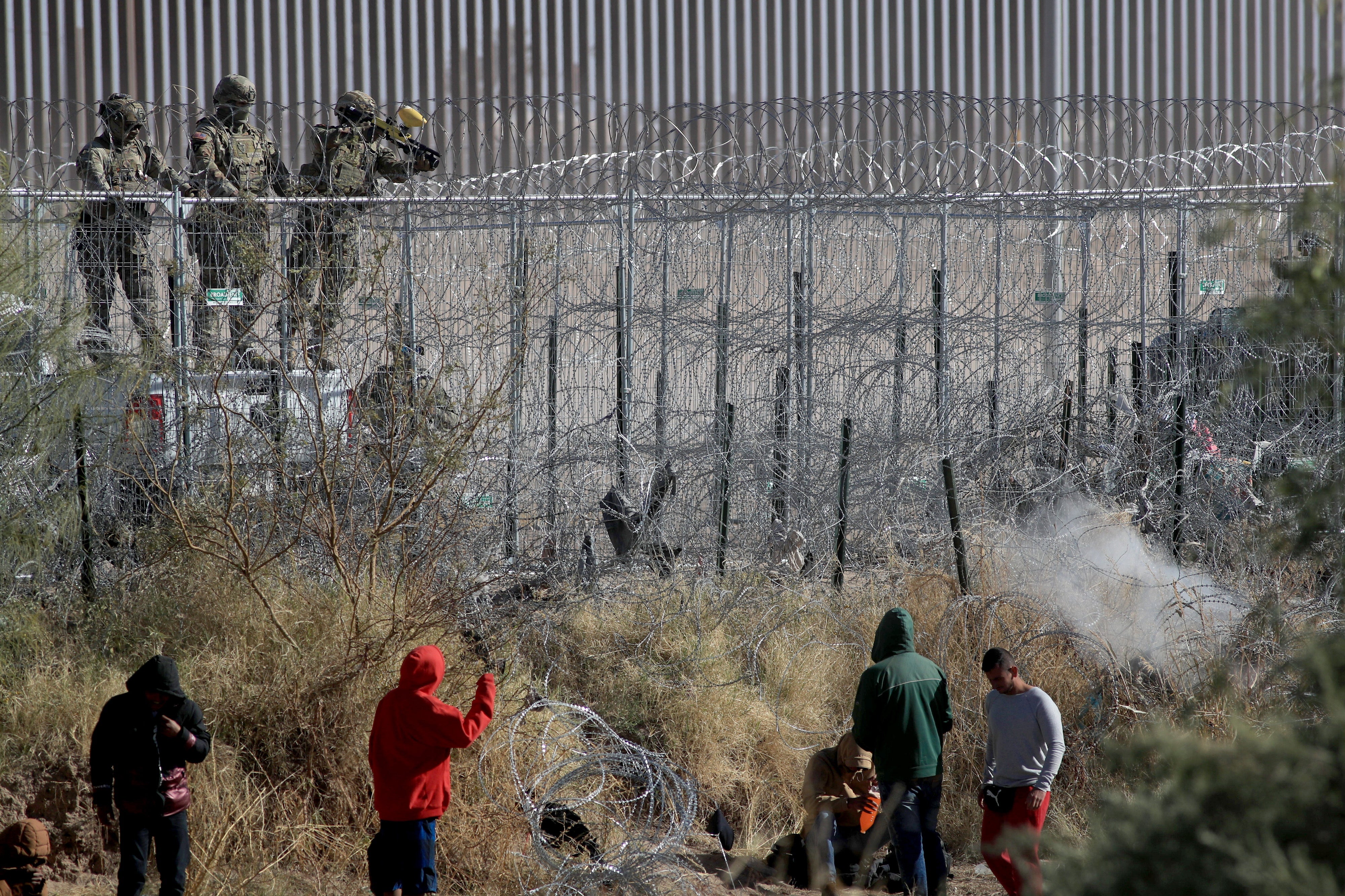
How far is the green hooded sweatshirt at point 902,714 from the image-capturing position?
14.9 feet

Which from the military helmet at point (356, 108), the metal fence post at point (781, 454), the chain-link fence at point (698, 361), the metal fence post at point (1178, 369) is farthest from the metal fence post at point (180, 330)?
the metal fence post at point (1178, 369)

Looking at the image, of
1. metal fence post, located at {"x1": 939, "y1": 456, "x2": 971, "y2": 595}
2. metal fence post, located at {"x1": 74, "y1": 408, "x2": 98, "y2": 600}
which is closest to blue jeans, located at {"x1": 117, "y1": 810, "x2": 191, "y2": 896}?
metal fence post, located at {"x1": 74, "y1": 408, "x2": 98, "y2": 600}

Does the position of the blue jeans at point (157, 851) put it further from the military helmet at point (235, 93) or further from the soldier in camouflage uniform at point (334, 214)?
the military helmet at point (235, 93)

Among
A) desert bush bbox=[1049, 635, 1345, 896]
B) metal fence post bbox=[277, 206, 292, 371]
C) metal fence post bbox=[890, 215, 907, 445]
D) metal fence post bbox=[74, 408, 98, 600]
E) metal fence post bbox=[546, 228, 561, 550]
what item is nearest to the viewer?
desert bush bbox=[1049, 635, 1345, 896]

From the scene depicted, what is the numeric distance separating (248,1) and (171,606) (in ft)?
41.1

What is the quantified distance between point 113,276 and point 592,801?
14.5 ft

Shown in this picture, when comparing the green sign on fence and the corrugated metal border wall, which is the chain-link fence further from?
the corrugated metal border wall

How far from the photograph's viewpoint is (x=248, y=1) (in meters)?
15.7

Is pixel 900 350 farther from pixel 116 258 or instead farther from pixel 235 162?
pixel 116 258

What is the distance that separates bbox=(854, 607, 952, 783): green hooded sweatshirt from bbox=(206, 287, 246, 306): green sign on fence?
3686 mm

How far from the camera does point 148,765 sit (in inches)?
162

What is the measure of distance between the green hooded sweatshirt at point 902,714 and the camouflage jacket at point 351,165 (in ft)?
13.9

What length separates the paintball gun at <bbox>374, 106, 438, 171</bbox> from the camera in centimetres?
762

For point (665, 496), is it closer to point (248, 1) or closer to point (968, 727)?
point (968, 727)
